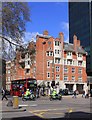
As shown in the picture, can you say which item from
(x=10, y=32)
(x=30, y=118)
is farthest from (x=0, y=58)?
(x=30, y=118)

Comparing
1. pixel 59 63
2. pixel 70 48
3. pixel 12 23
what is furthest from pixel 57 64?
pixel 12 23

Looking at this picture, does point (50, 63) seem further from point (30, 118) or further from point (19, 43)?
point (30, 118)

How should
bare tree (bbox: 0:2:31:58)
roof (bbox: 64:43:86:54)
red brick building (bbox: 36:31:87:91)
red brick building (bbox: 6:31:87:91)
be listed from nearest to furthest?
bare tree (bbox: 0:2:31:58) < red brick building (bbox: 6:31:87:91) < red brick building (bbox: 36:31:87:91) < roof (bbox: 64:43:86:54)

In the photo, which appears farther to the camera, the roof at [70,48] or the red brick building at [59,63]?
the roof at [70,48]

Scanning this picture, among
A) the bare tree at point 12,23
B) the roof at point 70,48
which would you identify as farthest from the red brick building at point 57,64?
the bare tree at point 12,23

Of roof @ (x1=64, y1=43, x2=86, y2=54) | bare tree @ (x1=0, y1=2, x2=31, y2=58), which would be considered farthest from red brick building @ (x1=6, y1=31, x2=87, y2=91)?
bare tree @ (x1=0, y1=2, x2=31, y2=58)

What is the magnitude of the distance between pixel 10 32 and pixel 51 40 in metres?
60.4

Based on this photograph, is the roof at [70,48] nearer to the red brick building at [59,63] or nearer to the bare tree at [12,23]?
the red brick building at [59,63]

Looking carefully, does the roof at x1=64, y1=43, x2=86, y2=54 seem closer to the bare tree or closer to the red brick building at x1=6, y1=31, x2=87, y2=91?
the red brick building at x1=6, y1=31, x2=87, y2=91

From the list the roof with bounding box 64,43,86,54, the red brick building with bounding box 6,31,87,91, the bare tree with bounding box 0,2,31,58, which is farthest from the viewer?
the roof with bounding box 64,43,86,54

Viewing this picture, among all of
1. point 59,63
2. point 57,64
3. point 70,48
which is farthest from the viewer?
point 70,48

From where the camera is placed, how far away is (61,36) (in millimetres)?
96812

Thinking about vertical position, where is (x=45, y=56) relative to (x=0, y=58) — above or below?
above

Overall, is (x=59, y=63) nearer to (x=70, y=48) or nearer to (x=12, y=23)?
(x=70, y=48)
